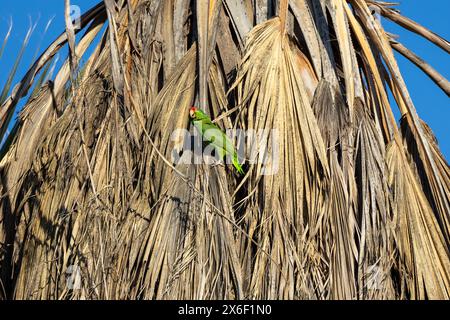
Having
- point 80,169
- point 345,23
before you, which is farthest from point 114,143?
point 345,23

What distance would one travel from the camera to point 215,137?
6066 millimetres

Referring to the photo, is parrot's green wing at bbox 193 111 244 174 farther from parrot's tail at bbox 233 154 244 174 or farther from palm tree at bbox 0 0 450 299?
palm tree at bbox 0 0 450 299

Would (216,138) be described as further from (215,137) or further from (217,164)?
(217,164)

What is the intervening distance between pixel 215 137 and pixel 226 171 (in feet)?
0.81

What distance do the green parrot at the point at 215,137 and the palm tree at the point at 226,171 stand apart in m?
0.12

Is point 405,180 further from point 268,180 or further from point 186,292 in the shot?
point 186,292

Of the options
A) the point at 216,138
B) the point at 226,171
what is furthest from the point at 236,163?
the point at 216,138

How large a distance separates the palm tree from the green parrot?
0.12 metres

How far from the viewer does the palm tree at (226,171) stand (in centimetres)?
567

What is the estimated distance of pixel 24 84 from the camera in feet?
23.6

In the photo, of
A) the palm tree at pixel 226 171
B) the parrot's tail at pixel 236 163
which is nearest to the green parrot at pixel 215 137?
the parrot's tail at pixel 236 163

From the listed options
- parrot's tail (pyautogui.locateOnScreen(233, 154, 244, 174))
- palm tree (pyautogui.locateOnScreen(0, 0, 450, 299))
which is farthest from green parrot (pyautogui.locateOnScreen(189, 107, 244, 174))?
palm tree (pyautogui.locateOnScreen(0, 0, 450, 299))

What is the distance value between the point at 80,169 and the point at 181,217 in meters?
0.86

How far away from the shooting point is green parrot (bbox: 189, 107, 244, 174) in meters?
6.01
